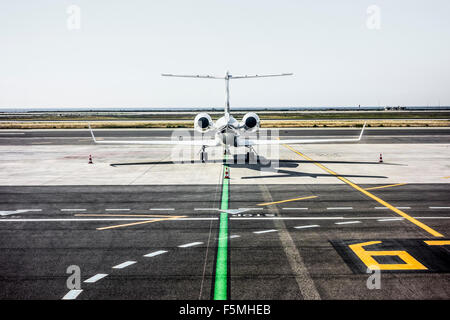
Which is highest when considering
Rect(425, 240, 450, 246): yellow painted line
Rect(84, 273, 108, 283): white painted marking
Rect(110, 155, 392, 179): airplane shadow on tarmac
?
Rect(110, 155, 392, 179): airplane shadow on tarmac

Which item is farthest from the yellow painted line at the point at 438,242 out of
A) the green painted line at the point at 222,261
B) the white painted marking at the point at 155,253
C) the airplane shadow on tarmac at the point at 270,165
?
the airplane shadow on tarmac at the point at 270,165

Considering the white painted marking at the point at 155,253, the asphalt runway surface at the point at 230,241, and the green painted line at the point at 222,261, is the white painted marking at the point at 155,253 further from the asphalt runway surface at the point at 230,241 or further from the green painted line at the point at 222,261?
the green painted line at the point at 222,261

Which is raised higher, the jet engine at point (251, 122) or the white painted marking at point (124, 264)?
the jet engine at point (251, 122)

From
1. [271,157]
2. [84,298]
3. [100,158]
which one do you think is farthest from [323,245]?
[100,158]

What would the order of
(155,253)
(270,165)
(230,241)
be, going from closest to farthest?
(155,253)
(230,241)
(270,165)

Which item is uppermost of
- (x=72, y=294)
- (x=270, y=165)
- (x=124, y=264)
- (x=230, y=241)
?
Result: (x=270, y=165)

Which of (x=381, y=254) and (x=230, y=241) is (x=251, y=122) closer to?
(x=230, y=241)

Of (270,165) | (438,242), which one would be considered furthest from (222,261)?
(270,165)

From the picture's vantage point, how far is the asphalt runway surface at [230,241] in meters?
7.08

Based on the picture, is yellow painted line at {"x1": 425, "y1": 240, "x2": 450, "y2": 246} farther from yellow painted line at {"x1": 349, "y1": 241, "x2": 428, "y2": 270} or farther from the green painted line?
the green painted line

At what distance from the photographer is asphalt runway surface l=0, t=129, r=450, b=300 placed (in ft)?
23.2

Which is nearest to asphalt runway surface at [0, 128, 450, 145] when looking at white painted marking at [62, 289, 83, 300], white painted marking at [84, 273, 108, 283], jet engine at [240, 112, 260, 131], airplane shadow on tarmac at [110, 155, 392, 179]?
airplane shadow on tarmac at [110, 155, 392, 179]

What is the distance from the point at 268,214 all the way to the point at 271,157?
1575 cm

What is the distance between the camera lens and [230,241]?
31.5ft
